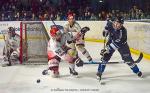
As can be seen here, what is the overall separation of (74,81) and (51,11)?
815 centimetres

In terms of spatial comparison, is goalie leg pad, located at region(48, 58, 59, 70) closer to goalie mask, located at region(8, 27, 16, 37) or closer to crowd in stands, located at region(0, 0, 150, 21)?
goalie mask, located at region(8, 27, 16, 37)

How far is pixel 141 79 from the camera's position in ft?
26.3

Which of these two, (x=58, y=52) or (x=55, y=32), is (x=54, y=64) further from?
(x=55, y=32)

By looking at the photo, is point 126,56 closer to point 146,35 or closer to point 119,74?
point 119,74

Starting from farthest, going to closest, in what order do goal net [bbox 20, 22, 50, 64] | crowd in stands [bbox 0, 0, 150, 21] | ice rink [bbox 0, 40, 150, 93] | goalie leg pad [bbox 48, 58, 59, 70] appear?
crowd in stands [bbox 0, 0, 150, 21]
goal net [bbox 20, 22, 50, 64]
goalie leg pad [bbox 48, 58, 59, 70]
ice rink [bbox 0, 40, 150, 93]

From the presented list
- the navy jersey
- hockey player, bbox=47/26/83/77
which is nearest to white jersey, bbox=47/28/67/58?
hockey player, bbox=47/26/83/77

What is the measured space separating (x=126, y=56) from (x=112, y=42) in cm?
39

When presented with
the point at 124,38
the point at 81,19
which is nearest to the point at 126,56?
the point at 124,38

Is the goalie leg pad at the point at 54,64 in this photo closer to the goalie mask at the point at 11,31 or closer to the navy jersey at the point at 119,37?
the navy jersey at the point at 119,37

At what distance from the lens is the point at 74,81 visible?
7.86 m

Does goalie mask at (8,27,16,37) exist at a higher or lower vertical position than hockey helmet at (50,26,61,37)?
lower

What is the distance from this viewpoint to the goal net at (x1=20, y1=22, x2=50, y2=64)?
32.0 ft

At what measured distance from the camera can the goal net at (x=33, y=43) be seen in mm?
9742

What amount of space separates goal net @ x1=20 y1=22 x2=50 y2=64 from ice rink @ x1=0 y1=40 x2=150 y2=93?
1.34 feet
